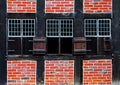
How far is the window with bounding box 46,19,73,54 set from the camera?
26.1ft

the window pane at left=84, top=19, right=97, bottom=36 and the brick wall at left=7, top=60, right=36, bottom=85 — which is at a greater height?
the window pane at left=84, top=19, right=97, bottom=36

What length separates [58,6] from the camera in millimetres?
7941

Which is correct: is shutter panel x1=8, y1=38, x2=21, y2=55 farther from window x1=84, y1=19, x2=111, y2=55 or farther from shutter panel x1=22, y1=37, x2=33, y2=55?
window x1=84, y1=19, x2=111, y2=55

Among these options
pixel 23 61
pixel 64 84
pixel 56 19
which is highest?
pixel 56 19

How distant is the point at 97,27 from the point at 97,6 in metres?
0.50

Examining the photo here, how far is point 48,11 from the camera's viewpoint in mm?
7945

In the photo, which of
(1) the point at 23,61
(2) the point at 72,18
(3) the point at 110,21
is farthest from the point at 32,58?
(3) the point at 110,21

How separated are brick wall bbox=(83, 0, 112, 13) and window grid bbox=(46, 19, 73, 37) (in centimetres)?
50

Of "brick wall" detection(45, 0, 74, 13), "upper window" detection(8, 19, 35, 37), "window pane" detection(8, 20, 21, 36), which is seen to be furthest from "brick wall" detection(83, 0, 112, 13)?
"window pane" detection(8, 20, 21, 36)

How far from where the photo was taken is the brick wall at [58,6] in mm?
7938

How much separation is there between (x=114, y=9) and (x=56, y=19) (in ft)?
4.64

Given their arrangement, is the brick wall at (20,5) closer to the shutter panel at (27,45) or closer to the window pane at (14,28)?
the window pane at (14,28)

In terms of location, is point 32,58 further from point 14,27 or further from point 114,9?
point 114,9

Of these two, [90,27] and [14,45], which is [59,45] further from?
[14,45]
